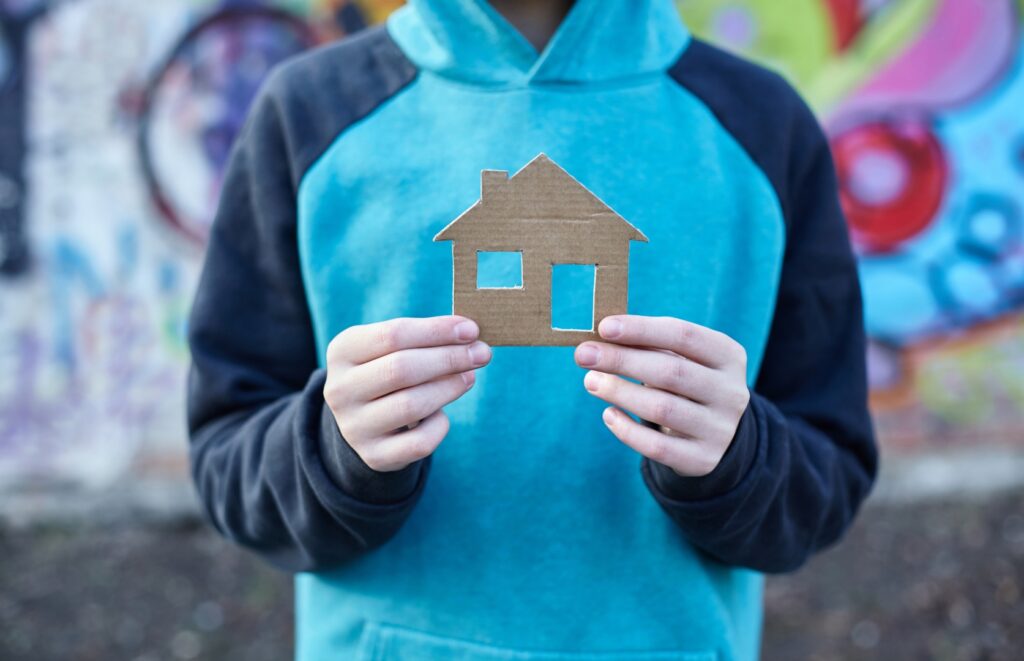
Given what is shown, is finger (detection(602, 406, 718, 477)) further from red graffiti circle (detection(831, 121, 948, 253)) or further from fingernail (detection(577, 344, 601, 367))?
red graffiti circle (detection(831, 121, 948, 253))

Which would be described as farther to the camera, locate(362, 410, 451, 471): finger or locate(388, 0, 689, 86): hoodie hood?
locate(388, 0, 689, 86): hoodie hood

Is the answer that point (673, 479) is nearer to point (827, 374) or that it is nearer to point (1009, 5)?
point (827, 374)

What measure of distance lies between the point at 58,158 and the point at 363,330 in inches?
135

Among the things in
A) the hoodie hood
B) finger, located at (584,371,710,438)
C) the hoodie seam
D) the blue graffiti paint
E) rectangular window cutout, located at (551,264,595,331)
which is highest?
the hoodie hood

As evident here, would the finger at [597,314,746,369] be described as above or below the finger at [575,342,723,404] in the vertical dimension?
above

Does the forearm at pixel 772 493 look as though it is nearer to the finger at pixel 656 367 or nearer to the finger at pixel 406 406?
the finger at pixel 656 367

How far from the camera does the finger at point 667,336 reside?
94 cm

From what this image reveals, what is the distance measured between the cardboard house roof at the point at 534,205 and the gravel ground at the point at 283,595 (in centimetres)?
268

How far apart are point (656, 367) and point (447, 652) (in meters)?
0.53

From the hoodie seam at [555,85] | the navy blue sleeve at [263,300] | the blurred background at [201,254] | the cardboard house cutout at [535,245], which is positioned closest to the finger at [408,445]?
the cardboard house cutout at [535,245]

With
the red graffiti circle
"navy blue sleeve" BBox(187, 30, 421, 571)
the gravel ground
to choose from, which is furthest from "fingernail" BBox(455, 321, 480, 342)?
the red graffiti circle

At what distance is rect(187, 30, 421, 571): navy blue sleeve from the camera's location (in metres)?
1.25

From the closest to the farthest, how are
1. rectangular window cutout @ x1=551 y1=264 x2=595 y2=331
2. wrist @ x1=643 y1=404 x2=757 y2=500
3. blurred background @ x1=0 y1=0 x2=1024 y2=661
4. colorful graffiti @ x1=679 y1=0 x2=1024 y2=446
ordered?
1. wrist @ x1=643 y1=404 x2=757 y2=500
2. rectangular window cutout @ x1=551 y1=264 x2=595 y2=331
3. blurred background @ x1=0 y1=0 x2=1024 y2=661
4. colorful graffiti @ x1=679 y1=0 x2=1024 y2=446

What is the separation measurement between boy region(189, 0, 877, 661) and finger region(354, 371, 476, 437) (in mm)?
197
